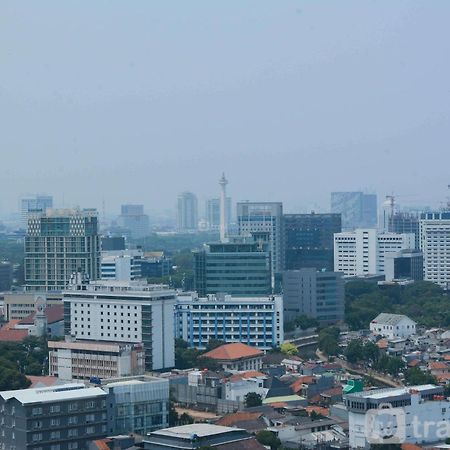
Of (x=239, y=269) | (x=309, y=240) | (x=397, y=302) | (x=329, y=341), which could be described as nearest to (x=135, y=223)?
(x=309, y=240)

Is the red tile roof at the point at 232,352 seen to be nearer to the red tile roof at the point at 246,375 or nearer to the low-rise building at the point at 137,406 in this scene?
the red tile roof at the point at 246,375

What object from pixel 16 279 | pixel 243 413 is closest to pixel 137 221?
pixel 16 279

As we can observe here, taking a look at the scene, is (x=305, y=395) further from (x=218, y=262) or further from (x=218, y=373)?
(x=218, y=262)

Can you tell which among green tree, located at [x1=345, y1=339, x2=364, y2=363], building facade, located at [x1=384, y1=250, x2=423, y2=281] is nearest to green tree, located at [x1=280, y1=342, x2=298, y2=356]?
green tree, located at [x1=345, y1=339, x2=364, y2=363]

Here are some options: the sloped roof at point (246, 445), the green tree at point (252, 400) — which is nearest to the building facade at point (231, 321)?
the green tree at point (252, 400)

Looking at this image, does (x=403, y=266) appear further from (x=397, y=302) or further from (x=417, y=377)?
(x=417, y=377)

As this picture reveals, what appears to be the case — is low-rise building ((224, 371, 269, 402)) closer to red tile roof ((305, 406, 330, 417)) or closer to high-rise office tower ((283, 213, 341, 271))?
red tile roof ((305, 406, 330, 417))
